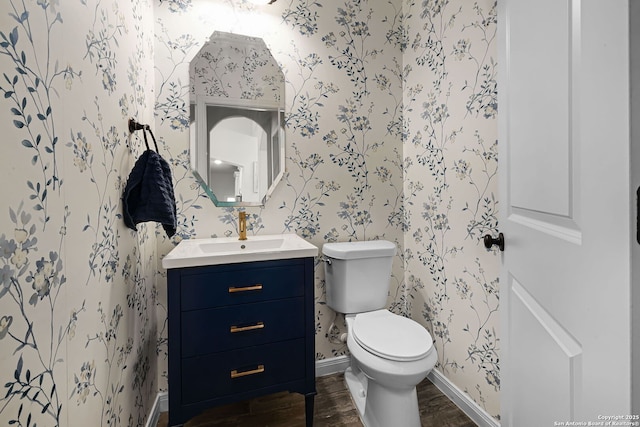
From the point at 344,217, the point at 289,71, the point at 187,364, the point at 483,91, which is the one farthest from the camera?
the point at 344,217

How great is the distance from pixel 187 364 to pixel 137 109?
1117 millimetres

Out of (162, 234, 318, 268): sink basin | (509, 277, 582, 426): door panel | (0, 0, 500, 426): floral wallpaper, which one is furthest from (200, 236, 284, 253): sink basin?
(509, 277, 582, 426): door panel

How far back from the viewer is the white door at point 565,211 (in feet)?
1.50

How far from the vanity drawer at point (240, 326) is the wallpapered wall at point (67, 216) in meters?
0.25

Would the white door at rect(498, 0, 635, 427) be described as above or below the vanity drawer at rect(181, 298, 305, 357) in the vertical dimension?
above

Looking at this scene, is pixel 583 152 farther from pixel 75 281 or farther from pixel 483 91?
pixel 75 281

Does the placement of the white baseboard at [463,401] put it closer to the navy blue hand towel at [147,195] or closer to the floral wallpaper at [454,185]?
the floral wallpaper at [454,185]

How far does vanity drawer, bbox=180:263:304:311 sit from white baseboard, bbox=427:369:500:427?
1052mm

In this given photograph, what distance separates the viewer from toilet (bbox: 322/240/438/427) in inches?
49.9

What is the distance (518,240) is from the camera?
33.6 inches

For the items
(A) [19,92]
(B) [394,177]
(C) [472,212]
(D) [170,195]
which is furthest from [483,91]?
(A) [19,92]

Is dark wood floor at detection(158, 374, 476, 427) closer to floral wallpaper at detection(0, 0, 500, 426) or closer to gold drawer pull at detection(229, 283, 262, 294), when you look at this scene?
floral wallpaper at detection(0, 0, 500, 426)

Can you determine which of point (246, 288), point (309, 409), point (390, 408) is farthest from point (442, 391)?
point (246, 288)

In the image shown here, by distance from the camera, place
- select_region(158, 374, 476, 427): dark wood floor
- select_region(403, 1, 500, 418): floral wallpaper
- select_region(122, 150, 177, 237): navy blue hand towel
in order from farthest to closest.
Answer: select_region(158, 374, 476, 427): dark wood floor
select_region(403, 1, 500, 418): floral wallpaper
select_region(122, 150, 177, 237): navy blue hand towel
